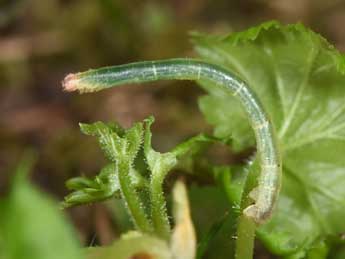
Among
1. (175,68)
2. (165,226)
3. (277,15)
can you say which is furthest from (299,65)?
(277,15)

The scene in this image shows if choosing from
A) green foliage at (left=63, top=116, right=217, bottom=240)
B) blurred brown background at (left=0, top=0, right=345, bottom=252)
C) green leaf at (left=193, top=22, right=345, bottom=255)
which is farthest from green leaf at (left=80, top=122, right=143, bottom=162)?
blurred brown background at (left=0, top=0, right=345, bottom=252)

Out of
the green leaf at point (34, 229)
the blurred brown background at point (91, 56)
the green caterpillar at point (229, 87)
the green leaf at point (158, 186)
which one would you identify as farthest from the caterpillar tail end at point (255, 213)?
the blurred brown background at point (91, 56)

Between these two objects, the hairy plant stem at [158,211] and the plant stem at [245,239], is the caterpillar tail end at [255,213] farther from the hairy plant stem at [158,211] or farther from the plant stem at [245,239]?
the hairy plant stem at [158,211]

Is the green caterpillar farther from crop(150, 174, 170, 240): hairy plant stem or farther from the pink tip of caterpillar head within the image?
crop(150, 174, 170, 240): hairy plant stem

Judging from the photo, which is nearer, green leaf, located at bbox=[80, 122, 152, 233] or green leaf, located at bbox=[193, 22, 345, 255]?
green leaf, located at bbox=[80, 122, 152, 233]

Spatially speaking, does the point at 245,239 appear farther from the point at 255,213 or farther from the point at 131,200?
the point at 131,200
